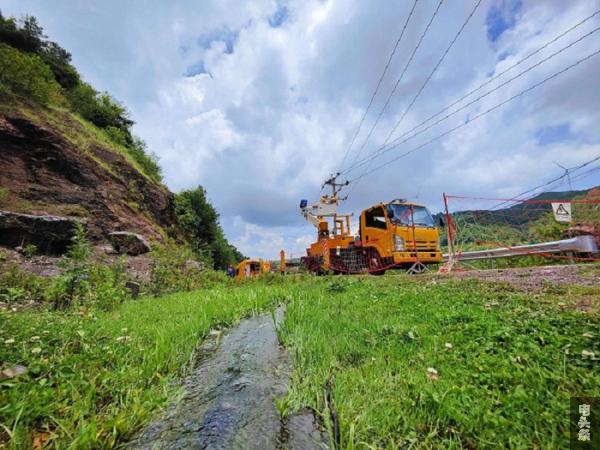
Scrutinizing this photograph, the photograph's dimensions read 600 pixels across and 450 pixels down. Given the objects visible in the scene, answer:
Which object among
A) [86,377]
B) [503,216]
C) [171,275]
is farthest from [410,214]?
[86,377]

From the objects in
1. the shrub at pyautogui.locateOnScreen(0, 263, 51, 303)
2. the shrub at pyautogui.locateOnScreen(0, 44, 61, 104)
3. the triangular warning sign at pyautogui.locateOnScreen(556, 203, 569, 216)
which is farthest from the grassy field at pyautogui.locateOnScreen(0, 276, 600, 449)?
the shrub at pyautogui.locateOnScreen(0, 44, 61, 104)

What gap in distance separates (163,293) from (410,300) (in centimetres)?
761

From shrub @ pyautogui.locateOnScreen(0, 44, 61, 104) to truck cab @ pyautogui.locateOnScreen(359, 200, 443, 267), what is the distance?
19.1m

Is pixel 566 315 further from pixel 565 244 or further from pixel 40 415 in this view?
pixel 565 244

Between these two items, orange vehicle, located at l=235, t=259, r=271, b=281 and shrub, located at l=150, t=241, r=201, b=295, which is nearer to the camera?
shrub, located at l=150, t=241, r=201, b=295

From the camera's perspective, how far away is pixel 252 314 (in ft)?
16.3

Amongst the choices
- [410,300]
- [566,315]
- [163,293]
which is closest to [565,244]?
[410,300]

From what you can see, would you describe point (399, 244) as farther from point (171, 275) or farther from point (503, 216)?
point (171, 275)

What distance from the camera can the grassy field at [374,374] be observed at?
1.53 m

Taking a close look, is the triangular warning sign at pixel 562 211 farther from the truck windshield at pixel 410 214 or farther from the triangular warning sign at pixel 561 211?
the truck windshield at pixel 410 214

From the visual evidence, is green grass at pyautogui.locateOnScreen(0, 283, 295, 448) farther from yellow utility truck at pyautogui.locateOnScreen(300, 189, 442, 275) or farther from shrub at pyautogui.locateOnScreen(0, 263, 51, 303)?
yellow utility truck at pyautogui.locateOnScreen(300, 189, 442, 275)

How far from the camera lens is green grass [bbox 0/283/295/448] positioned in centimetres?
157

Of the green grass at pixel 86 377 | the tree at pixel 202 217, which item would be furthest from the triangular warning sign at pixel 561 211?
the tree at pixel 202 217

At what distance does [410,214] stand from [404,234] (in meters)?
1.14
